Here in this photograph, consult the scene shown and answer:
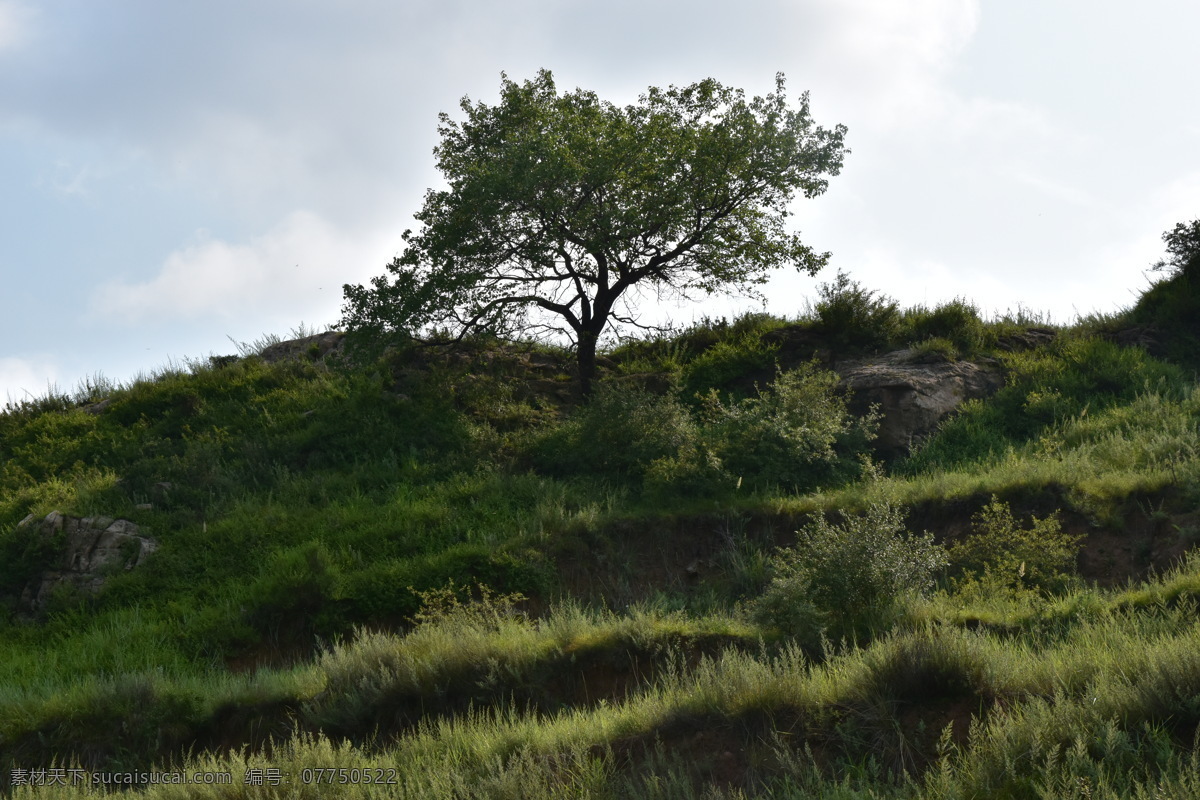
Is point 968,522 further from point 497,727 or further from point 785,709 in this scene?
point 497,727

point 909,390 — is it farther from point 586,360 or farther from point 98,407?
point 98,407

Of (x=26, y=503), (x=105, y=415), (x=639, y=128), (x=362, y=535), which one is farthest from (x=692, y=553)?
(x=105, y=415)

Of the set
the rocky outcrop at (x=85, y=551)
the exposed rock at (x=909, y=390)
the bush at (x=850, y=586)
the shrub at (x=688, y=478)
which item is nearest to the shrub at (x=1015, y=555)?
the bush at (x=850, y=586)

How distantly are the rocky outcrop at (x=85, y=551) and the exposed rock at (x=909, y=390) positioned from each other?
1251 cm

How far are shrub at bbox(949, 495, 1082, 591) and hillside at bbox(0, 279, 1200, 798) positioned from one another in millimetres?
57

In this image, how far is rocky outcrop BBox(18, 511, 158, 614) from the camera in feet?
47.2

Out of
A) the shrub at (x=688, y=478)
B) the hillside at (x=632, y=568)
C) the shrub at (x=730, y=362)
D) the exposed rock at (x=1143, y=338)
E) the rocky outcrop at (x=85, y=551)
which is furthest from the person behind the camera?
the exposed rock at (x=1143, y=338)

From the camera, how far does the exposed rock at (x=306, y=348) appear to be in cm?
2256

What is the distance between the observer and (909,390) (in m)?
18.1

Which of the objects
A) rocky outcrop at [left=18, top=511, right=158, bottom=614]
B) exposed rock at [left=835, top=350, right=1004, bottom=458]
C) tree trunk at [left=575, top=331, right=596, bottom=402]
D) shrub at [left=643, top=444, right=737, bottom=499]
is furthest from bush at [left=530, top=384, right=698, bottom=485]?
rocky outcrop at [left=18, top=511, right=158, bottom=614]

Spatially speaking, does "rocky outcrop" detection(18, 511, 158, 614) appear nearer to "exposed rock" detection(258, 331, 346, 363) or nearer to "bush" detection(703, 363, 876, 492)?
"exposed rock" detection(258, 331, 346, 363)

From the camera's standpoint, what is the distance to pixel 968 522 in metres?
13.7

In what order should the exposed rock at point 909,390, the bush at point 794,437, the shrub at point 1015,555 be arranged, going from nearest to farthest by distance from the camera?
the shrub at point 1015,555 < the bush at point 794,437 < the exposed rock at point 909,390

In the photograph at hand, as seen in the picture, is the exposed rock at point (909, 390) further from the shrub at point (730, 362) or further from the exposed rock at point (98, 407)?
the exposed rock at point (98, 407)
